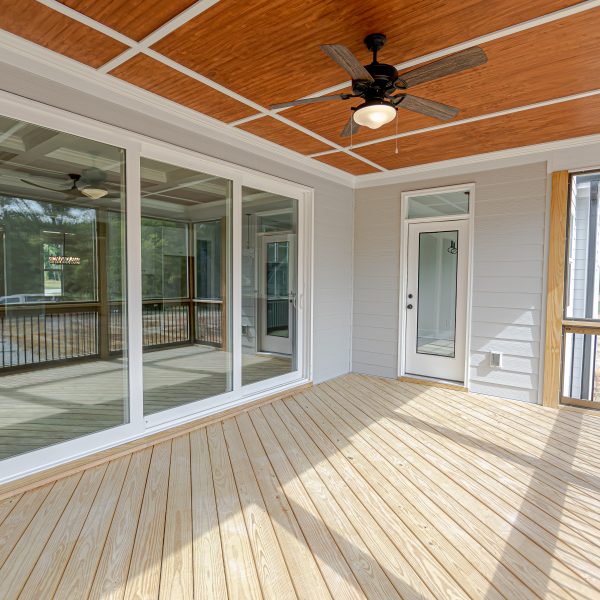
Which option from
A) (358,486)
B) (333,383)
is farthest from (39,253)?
(333,383)

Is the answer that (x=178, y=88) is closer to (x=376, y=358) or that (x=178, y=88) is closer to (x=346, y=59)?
(x=346, y=59)

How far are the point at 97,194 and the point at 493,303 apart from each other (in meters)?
4.17

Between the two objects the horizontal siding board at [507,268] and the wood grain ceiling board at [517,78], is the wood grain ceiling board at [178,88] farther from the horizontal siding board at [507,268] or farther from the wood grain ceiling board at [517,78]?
the horizontal siding board at [507,268]

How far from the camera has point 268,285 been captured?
4477 mm

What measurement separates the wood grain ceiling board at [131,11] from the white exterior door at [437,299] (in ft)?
12.3

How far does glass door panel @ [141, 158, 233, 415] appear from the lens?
10.6ft

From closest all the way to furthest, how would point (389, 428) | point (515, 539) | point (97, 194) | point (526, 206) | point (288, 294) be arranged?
point (515, 539), point (97, 194), point (389, 428), point (526, 206), point (288, 294)

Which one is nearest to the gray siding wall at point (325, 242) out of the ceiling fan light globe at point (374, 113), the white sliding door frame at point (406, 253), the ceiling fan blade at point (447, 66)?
the white sliding door frame at point (406, 253)

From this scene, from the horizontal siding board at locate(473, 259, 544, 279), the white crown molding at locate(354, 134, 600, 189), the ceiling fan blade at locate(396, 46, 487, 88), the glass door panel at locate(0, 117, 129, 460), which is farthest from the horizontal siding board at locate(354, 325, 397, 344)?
the ceiling fan blade at locate(396, 46, 487, 88)

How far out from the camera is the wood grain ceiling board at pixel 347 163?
454 cm

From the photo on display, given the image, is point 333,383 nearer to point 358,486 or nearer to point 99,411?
point 358,486

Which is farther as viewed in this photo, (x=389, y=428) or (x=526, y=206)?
(x=526, y=206)

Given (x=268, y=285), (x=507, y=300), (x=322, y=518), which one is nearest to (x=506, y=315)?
(x=507, y=300)

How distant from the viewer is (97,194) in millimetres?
2840
